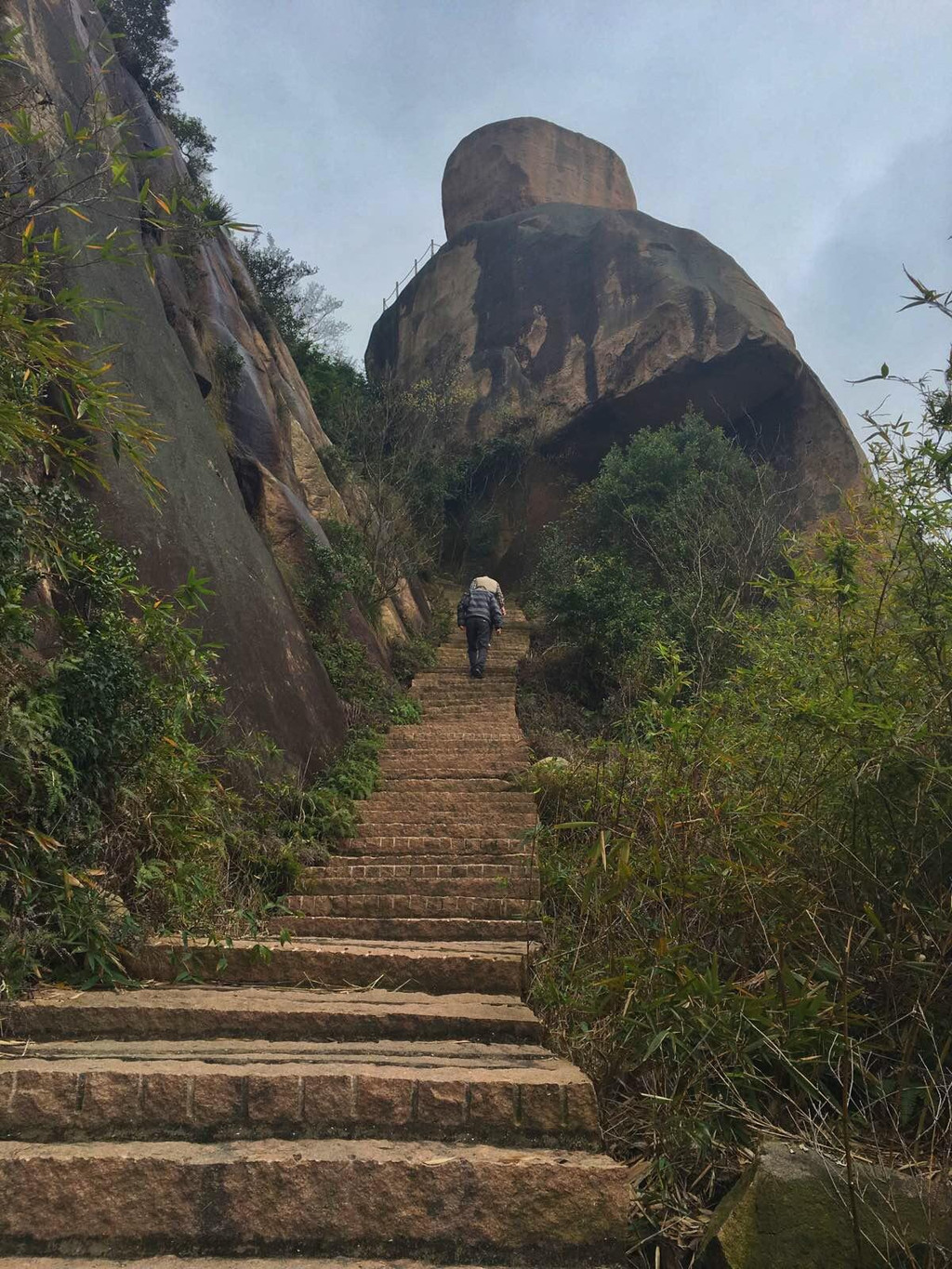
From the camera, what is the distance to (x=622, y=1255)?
246 cm

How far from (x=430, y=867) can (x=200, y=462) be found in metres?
4.91

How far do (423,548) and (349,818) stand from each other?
1093 centimetres

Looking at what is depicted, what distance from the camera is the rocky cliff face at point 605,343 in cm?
2267

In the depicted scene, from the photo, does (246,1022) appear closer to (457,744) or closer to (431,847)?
(431,847)

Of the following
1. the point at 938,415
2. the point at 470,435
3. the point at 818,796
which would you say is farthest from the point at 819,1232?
the point at 470,435

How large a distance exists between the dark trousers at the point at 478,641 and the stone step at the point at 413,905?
6.97m

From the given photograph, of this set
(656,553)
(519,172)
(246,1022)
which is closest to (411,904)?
(246,1022)

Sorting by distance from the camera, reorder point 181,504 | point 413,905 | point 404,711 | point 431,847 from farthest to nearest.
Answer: point 404,711 < point 181,504 < point 431,847 < point 413,905

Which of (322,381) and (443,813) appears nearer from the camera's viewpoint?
(443,813)

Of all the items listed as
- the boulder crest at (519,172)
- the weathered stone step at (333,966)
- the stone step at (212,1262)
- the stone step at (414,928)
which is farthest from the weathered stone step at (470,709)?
the boulder crest at (519,172)

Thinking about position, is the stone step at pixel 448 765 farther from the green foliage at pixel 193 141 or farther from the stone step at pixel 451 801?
the green foliage at pixel 193 141

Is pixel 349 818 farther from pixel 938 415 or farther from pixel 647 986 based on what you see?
pixel 938 415

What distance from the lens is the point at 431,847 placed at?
704 cm

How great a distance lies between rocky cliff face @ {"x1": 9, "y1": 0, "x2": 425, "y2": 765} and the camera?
773cm
